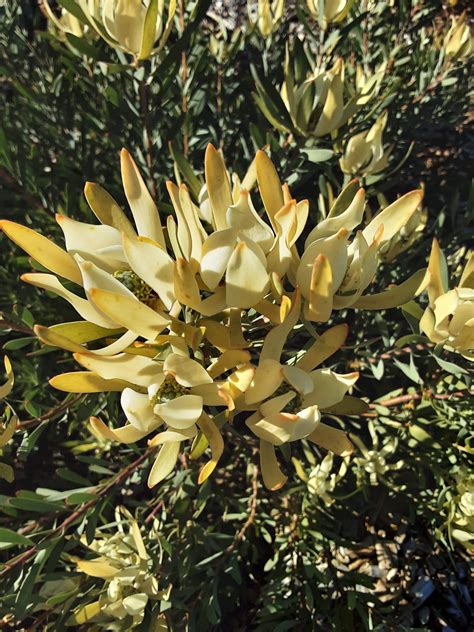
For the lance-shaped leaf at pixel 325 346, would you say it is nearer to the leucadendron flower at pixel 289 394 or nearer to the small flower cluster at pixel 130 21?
A: the leucadendron flower at pixel 289 394

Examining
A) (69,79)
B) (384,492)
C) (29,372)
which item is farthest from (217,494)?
(69,79)

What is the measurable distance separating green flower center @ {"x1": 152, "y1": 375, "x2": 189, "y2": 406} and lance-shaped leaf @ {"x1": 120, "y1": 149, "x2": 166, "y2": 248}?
15cm

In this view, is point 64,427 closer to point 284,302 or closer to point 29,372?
point 29,372

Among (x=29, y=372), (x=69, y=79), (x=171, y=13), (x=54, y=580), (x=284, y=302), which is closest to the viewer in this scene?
(x=284, y=302)

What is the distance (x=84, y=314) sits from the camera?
1.87ft

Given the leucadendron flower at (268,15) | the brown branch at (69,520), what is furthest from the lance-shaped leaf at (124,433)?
the leucadendron flower at (268,15)

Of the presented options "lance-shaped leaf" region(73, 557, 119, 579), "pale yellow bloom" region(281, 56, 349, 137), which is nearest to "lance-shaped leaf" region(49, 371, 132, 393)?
"lance-shaped leaf" region(73, 557, 119, 579)

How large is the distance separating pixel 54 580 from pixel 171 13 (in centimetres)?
101

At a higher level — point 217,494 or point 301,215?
point 301,215

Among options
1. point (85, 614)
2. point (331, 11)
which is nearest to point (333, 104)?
point (331, 11)

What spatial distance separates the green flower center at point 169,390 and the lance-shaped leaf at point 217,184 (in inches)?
7.4

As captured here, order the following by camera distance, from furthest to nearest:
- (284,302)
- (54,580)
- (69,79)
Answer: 1. (69,79)
2. (54,580)
3. (284,302)

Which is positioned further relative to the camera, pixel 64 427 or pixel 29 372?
pixel 64 427

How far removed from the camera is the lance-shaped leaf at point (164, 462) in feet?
2.04
